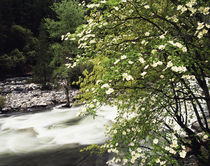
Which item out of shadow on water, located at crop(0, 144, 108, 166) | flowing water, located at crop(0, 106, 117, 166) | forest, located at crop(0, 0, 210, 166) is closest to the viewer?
forest, located at crop(0, 0, 210, 166)

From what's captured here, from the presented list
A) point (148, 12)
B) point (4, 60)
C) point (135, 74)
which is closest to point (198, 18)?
point (148, 12)

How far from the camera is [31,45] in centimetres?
3950

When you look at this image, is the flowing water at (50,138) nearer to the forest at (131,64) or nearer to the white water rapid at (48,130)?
the white water rapid at (48,130)

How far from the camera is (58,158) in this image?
26.3 ft

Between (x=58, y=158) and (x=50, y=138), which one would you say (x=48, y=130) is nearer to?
(x=50, y=138)

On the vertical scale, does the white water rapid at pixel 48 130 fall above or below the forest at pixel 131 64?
below

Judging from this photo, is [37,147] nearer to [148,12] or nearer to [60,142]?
[60,142]

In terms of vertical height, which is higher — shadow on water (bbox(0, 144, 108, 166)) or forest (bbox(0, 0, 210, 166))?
forest (bbox(0, 0, 210, 166))

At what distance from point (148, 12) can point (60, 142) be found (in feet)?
28.5

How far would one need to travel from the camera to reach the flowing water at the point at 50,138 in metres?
7.93

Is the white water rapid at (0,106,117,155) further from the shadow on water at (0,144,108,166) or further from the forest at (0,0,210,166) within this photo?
the forest at (0,0,210,166)

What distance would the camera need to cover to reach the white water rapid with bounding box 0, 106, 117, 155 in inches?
A: 386

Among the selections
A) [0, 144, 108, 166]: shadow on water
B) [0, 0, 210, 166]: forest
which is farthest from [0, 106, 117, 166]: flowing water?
[0, 0, 210, 166]: forest

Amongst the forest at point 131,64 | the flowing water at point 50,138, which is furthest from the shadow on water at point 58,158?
the forest at point 131,64
